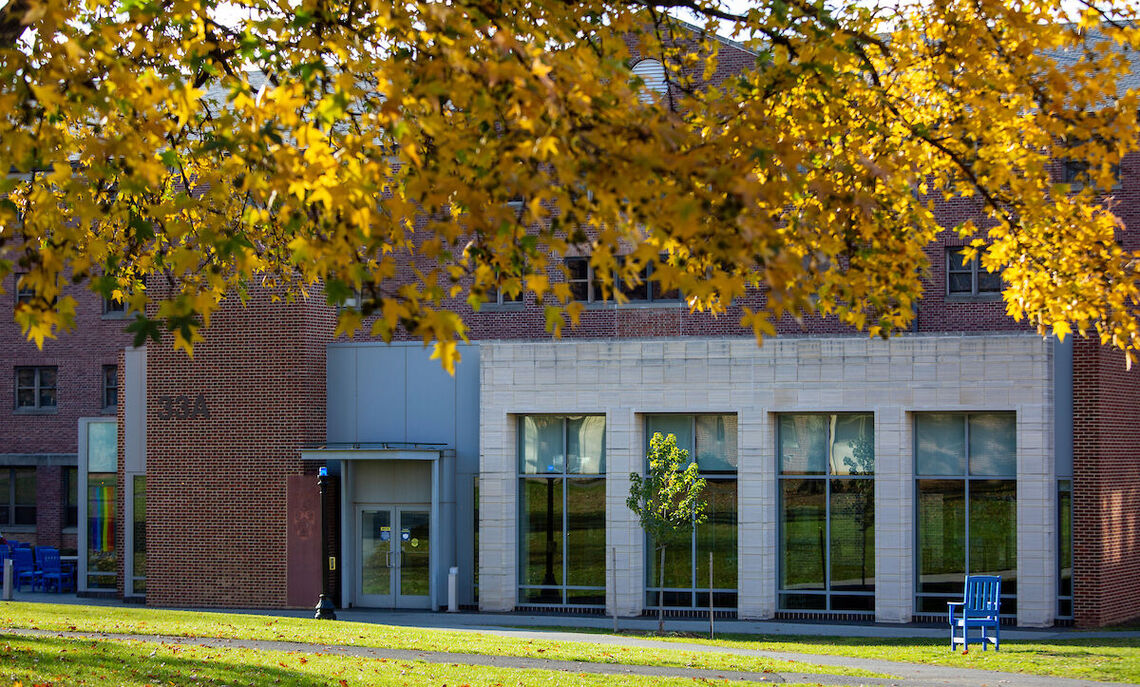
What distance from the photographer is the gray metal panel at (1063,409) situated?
82.4ft

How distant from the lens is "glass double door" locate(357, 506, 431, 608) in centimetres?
2858

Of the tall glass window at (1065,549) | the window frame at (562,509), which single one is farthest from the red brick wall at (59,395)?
the tall glass window at (1065,549)

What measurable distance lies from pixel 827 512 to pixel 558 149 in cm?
2046

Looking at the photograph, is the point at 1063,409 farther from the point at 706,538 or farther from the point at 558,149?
the point at 558,149

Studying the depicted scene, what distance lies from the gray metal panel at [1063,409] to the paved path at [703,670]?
7925mm

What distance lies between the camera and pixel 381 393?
28.9 m

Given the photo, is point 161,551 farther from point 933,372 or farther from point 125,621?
point 933,372

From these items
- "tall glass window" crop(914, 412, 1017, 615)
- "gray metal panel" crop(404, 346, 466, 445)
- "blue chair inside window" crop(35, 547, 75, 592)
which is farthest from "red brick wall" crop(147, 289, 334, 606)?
"tall glass window" crop(914, 412, 1017, 615)

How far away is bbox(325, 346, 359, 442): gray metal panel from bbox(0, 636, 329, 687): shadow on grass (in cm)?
1202

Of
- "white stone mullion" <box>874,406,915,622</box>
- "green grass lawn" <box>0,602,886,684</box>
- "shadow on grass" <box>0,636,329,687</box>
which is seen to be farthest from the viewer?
"white stone mullion" <box>874,406,915,622</box>

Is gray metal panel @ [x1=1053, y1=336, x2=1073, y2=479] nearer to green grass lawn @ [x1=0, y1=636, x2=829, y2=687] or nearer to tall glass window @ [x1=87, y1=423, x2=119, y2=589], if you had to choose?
green grass lawn @ [x1=0, y1=636, x2=829, y2=687]

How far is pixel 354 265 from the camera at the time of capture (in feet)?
21.4

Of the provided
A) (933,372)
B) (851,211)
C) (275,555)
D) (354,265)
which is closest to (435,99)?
(354,265)

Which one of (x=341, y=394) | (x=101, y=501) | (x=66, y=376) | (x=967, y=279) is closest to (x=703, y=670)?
(x=341, y=394)
